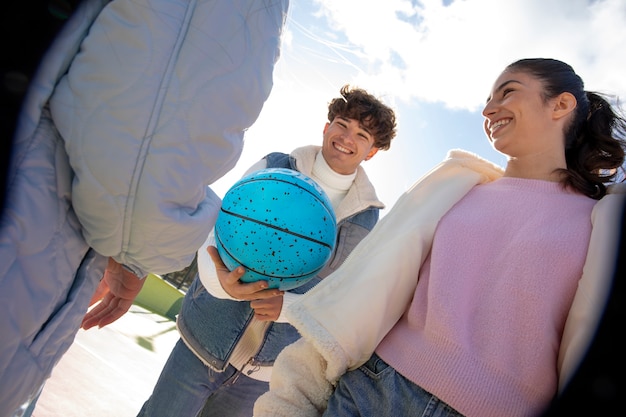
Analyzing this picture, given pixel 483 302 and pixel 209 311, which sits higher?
pixel 483 302

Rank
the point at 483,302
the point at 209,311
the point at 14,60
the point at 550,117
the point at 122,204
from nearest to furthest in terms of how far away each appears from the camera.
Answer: the point at 14,60 < the point at 122,204 < the point at 483,302 < the point at 550,117 < the point at 209,311

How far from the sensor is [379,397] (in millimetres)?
1403

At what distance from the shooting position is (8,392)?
0.88 metres

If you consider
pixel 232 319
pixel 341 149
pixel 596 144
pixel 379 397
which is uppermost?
pixel 596 144

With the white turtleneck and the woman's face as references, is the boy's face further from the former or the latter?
the woman's face

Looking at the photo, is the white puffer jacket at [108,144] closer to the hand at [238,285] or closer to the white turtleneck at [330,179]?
the hand at [238,285]

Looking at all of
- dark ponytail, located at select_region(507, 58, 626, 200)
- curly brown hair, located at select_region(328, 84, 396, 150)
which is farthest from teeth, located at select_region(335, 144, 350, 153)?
dark ponytail, located at select_region(507, 58, 626, 200)

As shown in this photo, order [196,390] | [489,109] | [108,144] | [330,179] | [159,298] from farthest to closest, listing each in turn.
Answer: [159,298]
[330,179]
[196,390]
[489,109]
[108,144]

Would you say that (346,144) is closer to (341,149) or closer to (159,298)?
(341,149)

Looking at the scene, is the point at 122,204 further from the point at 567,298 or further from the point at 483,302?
the point at 567,298

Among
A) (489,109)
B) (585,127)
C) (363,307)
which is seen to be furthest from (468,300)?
(585,127)

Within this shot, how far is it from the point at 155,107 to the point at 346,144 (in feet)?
7.65

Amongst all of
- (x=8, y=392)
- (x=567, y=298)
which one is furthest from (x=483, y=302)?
(x=8, y=392)

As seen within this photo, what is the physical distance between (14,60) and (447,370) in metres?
1.34
